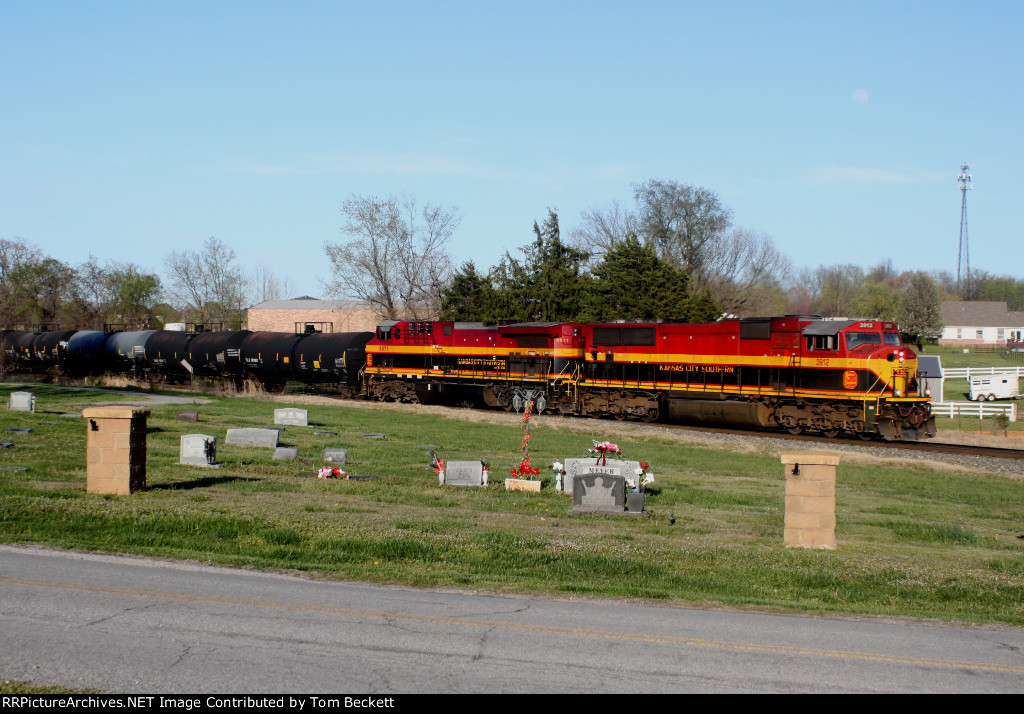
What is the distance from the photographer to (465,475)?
693 inches

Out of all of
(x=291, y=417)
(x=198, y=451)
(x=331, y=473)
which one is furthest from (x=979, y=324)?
(x=198, y=451)

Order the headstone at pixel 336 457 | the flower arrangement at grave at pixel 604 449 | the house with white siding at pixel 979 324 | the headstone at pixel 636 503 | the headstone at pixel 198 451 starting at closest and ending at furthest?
the headstone at pixel 636 503 → the flower arrangement at grave at pixel 604 449 → the headstone at pixel 198 451 → the headstone at pixel 336 457 → the house with white siding at pixel 979 324

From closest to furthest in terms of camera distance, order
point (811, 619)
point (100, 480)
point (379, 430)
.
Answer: point (811, 619), point (100, 480), point (379, 430)

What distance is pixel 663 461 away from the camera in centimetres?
2444

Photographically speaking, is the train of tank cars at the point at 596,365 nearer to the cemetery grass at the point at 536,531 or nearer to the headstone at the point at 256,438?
the cemetery grass at the point at 536,531

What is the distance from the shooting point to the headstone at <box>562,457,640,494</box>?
1645 centimetres

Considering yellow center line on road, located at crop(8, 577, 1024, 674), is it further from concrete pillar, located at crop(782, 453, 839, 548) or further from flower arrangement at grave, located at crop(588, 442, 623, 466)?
flower arrangement at grave, located at crop(588, 442, 623, 466)

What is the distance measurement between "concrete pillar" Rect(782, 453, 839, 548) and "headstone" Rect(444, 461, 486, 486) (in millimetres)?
6781

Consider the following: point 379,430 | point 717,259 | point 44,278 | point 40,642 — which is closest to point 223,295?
point 44,278

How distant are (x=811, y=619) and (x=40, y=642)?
717cm

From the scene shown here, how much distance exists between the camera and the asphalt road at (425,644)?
6.54 m

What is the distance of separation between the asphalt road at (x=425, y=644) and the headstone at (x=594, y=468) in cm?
726

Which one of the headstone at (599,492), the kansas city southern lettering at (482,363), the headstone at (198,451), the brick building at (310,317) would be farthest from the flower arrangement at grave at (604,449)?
the brick building at (310,317)
